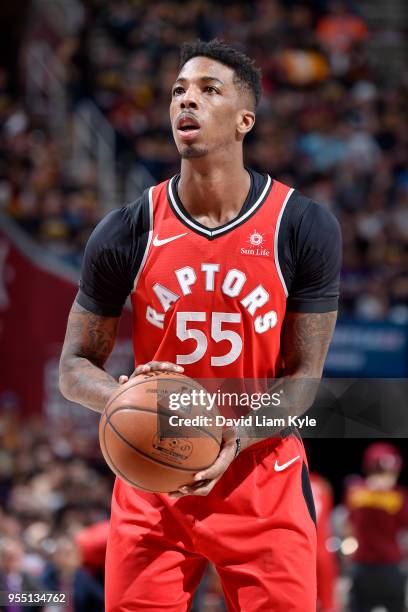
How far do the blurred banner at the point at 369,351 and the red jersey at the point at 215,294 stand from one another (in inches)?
261

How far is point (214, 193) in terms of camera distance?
3641mm

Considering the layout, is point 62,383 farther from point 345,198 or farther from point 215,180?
point 345,198

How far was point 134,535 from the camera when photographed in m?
3.52

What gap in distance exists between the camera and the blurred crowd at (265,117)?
1123 cm

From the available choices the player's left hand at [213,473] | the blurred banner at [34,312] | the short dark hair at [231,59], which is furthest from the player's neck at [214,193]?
the blurred banner at [34,312]

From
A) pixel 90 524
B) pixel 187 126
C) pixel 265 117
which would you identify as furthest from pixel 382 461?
pixel 265 117

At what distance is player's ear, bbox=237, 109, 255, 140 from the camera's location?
364 centimetres

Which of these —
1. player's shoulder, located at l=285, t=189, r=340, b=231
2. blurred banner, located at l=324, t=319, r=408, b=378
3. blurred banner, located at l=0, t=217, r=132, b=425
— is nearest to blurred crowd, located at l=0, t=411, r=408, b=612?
blurred banner, located at l=0, t=217, r=132, b=425

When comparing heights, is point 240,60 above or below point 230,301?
above

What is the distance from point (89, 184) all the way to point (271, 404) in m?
8.56

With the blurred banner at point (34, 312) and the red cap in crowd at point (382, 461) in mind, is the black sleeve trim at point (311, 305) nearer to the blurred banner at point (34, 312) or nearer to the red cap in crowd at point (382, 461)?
the red cap in crowd at point (382, 461)

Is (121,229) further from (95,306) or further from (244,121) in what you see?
(244,121)

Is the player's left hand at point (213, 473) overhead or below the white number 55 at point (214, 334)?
below

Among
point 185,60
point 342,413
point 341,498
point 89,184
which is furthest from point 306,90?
point 185,60
